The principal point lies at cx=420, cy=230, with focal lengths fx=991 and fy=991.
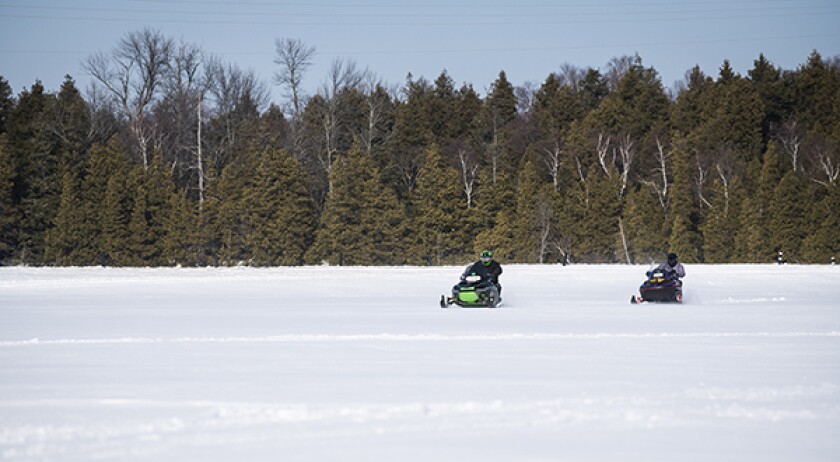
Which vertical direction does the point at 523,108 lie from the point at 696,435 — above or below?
above

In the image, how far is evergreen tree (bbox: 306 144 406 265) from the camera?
52.4m

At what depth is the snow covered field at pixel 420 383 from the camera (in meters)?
7.18

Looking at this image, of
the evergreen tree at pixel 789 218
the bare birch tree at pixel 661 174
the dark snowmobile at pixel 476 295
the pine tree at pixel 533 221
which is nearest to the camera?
the dark snowmobile at pixel 476 295

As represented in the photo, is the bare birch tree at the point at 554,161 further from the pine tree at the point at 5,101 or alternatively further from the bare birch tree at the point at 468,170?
the pine tree at the point at 5,101

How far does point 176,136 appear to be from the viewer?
6281cm

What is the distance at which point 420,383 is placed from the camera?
9750 mm

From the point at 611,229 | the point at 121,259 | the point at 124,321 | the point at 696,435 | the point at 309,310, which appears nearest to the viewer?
the point at 696,435

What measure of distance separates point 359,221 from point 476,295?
109 feet

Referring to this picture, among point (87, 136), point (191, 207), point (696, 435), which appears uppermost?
point (87, 136)

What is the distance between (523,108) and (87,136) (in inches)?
1498

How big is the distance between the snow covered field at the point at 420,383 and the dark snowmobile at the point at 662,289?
56.2 inches

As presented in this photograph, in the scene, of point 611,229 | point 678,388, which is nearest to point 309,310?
point 678,388

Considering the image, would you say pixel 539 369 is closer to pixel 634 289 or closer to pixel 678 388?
pixel 678 388

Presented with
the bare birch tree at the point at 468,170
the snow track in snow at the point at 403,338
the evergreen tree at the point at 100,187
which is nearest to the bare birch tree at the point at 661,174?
the bare birch tree at the point at 468,170
